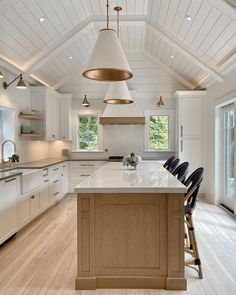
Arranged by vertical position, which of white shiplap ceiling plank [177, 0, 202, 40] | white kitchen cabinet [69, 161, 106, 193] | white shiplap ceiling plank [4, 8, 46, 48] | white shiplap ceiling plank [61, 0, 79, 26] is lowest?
white kitchen cabinet [69, 161, 106, 193]

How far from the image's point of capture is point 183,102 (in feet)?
20.9

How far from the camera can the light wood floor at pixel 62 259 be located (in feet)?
8.04

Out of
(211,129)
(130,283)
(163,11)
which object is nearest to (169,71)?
(211,129)

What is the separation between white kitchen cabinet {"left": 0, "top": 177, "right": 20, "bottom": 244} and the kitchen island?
4.62ft

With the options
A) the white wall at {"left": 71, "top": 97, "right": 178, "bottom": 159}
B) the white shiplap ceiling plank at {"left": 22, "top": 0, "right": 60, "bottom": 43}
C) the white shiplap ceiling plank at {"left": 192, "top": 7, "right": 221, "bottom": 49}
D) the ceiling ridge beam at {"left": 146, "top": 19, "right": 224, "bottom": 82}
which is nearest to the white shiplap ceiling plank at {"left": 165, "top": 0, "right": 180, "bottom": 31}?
the ceiling ridge beam at {"left": 146, "top": 19, "right": 224, "bottom": 82}

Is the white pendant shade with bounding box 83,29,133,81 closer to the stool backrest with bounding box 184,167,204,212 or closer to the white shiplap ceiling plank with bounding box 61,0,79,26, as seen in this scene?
the stool backrest with bounding box 184,167,204,212

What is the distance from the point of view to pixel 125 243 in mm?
2482

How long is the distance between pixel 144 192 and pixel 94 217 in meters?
0.52

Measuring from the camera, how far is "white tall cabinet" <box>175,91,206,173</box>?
250 inches

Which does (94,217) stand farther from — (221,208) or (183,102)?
(183,102)

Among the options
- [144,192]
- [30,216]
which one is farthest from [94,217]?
[30,216]

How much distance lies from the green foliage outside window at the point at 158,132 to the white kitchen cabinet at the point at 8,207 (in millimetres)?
4208

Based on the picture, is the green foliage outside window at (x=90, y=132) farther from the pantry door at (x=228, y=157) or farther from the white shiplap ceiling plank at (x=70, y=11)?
the pantry door at (x=228, y=157)

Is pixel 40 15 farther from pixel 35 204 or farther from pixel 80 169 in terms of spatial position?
pixel 80 169
